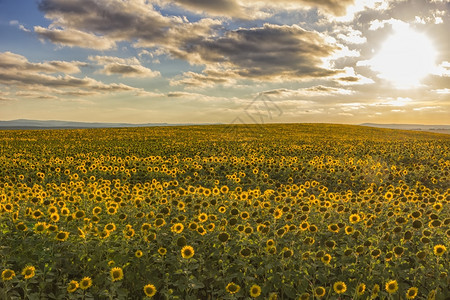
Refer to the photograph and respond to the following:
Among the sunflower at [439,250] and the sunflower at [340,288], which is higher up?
the sunflower at [439,250]

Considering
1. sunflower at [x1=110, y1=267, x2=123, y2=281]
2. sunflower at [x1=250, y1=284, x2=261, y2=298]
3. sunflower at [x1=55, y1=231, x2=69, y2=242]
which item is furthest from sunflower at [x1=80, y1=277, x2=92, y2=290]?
sunflower at [x1=250, y1=284, x2=261, y2=298]

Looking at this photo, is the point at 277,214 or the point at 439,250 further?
the point at 277,214

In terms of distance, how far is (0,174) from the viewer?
51.4ft

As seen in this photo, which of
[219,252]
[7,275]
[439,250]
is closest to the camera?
[7,275]

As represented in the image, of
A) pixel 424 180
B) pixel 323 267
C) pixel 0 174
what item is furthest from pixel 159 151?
pixel 323 267

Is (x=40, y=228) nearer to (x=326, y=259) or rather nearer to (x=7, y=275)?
(x=7, y=275)

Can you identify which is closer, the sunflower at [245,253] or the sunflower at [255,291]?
the sunflower at [255,291]

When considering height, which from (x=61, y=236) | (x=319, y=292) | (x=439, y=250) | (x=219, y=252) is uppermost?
(x=61, y=236)

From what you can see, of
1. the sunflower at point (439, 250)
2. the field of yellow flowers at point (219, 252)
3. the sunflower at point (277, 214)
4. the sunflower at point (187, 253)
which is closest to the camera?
the field of yellow flowers at point (219, 252)

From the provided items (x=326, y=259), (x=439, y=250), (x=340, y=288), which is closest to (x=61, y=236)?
(x=326, y=259)

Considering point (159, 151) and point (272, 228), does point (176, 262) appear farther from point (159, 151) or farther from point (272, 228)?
point (159, 151)

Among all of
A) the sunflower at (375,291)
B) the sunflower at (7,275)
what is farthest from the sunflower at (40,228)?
the sunflower at (375,291)

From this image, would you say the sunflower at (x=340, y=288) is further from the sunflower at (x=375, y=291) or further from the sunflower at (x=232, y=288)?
the sunflower at (x=232, y=288)

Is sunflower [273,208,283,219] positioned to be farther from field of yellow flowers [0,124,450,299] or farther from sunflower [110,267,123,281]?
sunflower [110,267,123,281]
